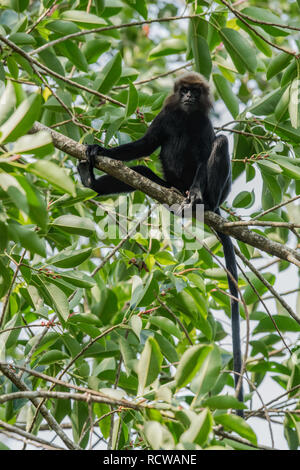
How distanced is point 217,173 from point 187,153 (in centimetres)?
66

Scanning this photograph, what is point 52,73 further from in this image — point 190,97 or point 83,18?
point 190,97

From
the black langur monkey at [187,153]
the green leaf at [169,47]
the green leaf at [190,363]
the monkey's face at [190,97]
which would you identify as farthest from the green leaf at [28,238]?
the monkey's face at [190,97]

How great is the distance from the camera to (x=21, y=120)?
218 cm

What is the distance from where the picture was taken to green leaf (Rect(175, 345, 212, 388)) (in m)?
2.31

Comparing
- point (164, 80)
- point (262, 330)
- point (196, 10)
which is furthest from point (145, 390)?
point (164, 80)

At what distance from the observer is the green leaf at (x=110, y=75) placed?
444 centimetres

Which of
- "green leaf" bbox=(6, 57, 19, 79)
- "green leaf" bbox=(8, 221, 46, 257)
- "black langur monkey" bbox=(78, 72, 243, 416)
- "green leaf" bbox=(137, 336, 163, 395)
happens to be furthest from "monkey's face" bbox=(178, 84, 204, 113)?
"green leaf" bbox=(137, 336, 163, 395)

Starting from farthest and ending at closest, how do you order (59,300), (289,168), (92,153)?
(92,153)
(289,168)
(59,300)

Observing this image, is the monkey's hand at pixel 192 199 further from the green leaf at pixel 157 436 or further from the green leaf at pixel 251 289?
the green leaf at pixel 157 436

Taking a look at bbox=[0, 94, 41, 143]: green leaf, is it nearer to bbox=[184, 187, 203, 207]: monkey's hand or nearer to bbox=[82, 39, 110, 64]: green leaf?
bbox=[184, 187, 203, 207]: monkey's hand

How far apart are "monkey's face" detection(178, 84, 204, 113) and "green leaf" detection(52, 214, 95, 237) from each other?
257cm

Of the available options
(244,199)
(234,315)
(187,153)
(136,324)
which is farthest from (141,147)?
(136,324)

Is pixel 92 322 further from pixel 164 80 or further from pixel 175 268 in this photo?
pixel 164 80

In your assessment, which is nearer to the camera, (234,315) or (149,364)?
(149,364)
